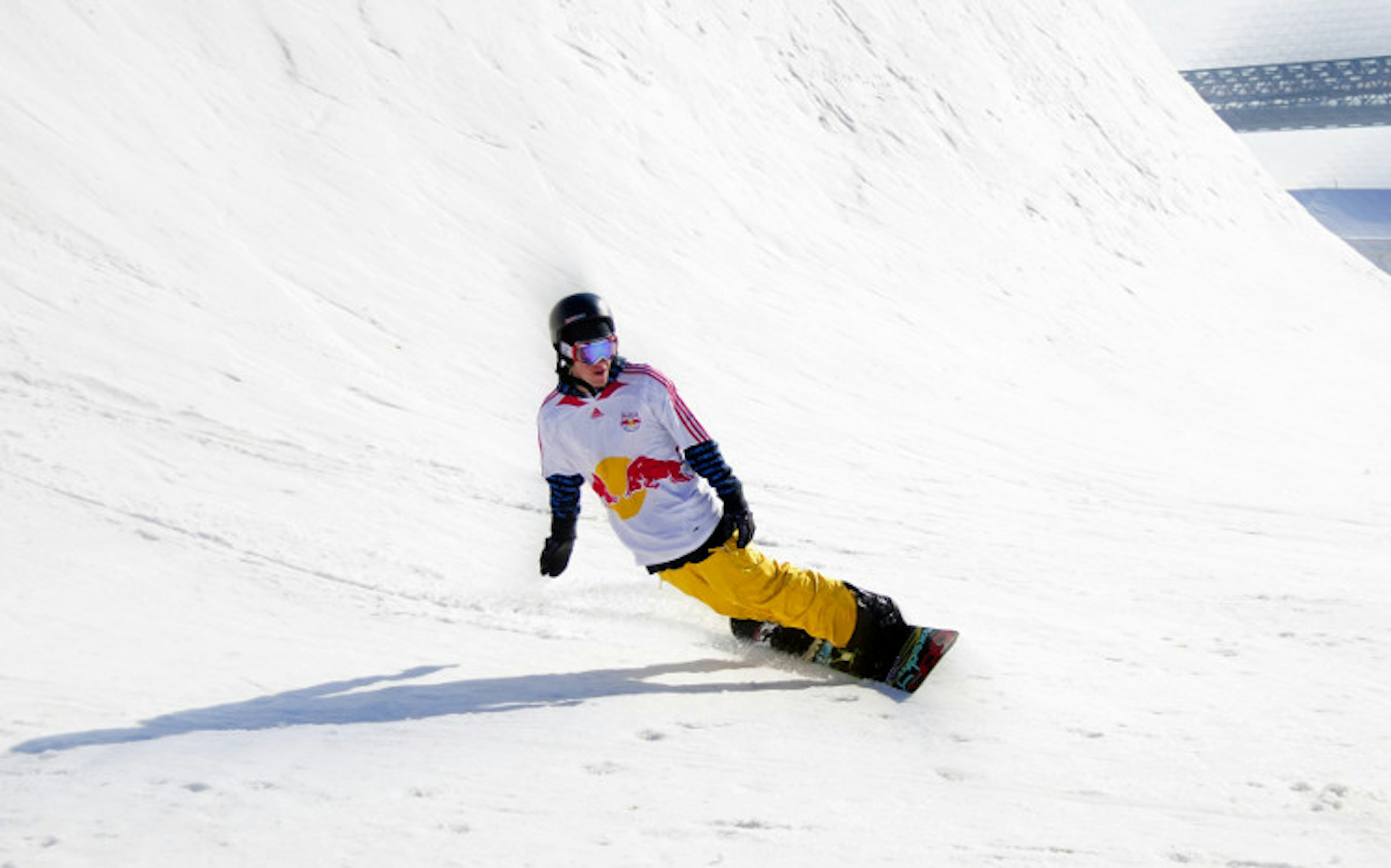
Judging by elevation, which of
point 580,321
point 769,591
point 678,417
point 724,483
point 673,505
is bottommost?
point 769,591

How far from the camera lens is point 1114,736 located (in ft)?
11.8

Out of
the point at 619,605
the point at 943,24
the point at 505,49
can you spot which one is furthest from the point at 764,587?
the point at 943,24

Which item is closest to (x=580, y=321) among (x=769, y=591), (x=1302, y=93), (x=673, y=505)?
(x=673, y=505)

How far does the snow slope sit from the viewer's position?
9.65 feet

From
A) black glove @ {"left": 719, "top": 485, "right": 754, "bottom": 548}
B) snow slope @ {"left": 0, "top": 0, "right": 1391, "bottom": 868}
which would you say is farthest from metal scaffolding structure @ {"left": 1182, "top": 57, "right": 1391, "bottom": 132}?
black glove @ {"left": 719, "top": 485, "right": 754, "bottom": 548}

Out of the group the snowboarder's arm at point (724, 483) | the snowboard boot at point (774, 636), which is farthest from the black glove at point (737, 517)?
the snowboard boot at point (774, 636)

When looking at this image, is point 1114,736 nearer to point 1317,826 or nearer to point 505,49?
point 1317,826

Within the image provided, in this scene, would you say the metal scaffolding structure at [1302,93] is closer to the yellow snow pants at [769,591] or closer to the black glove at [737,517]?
the yellow snow pants at [769,591]

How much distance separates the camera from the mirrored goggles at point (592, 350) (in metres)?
3.75

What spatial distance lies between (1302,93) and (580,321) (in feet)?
187

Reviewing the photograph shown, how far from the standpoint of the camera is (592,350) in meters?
3.76

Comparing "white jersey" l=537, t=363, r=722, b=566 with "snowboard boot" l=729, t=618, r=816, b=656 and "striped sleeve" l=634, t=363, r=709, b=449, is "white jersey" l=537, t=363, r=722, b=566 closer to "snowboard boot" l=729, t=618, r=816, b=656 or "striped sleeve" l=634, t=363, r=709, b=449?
"striped sleeve" l=634, t=363, r=709, b=449

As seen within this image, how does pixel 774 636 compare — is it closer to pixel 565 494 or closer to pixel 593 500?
pixel 565 494

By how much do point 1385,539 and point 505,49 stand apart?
30.1 feet
